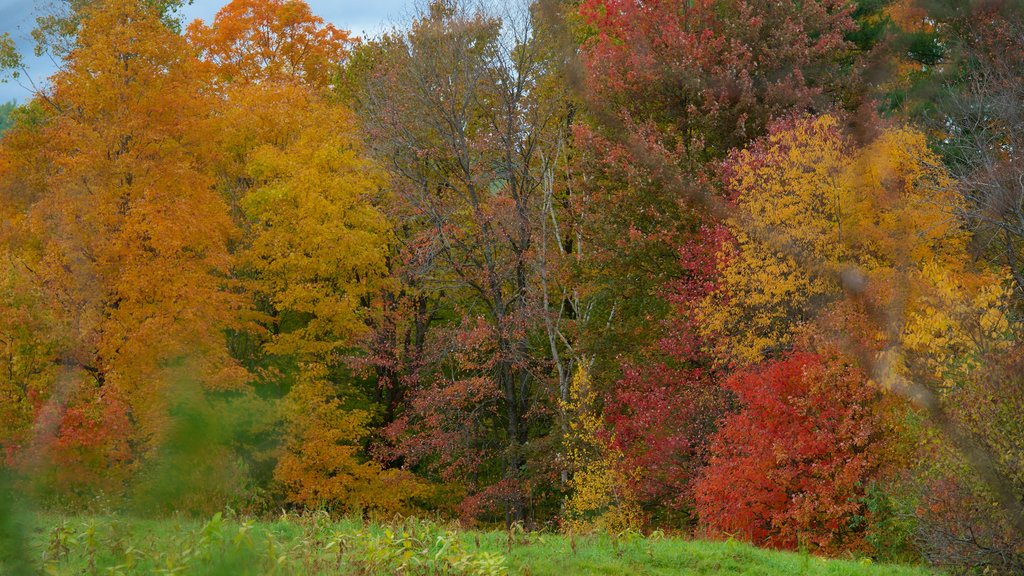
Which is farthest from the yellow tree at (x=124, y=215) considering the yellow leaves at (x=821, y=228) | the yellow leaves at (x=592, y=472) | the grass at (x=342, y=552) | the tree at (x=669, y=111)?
the yellow leaves at (x=821, y=228)

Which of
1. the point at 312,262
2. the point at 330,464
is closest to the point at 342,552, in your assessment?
the point at 330,464

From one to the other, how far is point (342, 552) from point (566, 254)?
1779 centimetres

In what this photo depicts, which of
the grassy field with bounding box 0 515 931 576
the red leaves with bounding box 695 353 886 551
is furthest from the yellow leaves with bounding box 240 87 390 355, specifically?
the grassy field with bounding box 0 515 931 576

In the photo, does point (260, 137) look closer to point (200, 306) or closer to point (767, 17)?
point (200, 306)

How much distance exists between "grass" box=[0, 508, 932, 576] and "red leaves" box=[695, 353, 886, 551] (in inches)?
179

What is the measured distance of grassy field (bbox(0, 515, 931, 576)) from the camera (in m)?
3.85

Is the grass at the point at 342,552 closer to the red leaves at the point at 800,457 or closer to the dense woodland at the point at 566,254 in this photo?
the dense woodland at the point at 566,254

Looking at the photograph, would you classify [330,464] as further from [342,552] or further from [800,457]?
→ [342,552]

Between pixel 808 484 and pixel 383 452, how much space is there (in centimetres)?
1271

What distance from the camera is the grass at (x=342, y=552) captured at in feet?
12.7

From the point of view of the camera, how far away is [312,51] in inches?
1436

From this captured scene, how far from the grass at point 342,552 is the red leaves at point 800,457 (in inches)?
179

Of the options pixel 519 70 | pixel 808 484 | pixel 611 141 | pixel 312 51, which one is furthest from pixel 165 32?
pixel 808 484

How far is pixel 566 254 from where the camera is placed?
25.5 metres
